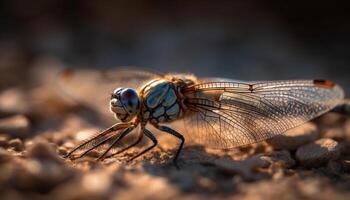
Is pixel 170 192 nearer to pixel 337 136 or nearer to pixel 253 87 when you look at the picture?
pixel 253 87

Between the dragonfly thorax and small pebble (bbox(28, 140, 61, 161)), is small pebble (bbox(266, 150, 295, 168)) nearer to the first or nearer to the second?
the dragonfly thorax

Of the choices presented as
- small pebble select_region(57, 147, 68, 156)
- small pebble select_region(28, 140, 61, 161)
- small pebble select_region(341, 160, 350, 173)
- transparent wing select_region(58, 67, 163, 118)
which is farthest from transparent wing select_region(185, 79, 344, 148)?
Answer: small pebble select_region(28, 140, 61, 161)

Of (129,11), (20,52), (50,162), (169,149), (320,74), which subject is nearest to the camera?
(50,162)

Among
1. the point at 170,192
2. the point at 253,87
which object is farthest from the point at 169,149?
the point at 170,192

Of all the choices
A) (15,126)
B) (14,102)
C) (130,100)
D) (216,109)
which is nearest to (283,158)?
(216,109)

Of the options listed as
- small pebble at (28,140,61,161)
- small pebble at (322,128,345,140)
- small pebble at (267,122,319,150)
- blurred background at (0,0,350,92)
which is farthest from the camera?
blurred background at (0,0,350,92)

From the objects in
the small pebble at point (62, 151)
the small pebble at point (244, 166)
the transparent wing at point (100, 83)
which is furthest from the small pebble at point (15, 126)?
the small pebble at point (244, 166)

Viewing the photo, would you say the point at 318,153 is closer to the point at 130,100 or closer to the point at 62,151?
the point at 130,100
